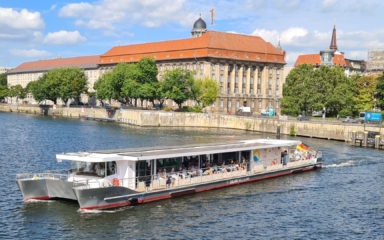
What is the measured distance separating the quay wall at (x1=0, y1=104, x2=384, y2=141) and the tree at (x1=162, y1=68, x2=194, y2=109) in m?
6.38

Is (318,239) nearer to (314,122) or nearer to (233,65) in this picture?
(314,122)

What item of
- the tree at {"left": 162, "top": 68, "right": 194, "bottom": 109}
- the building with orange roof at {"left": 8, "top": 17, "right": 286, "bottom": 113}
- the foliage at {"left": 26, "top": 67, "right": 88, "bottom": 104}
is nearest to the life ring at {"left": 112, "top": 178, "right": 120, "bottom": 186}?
the tree at {"left": 162, "top": 68, "right": 194, "bottom": 109}

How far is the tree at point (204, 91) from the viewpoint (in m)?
125

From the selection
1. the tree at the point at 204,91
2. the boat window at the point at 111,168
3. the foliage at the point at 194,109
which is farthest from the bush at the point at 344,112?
the boat window at the point at 111,168

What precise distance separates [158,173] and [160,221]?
6.25 m

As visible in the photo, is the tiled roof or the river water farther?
the tiled roof

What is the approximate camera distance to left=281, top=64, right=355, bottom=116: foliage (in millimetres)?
115062

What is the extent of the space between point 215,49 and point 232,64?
25.9ft

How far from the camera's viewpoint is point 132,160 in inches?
1479

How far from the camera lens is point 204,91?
413 feet

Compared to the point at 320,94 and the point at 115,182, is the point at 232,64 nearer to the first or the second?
the point at 320,94

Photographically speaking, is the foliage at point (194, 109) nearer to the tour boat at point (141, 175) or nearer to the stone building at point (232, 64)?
the stone building at point (232, 64)

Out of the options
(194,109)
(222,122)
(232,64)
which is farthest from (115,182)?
(232,64)

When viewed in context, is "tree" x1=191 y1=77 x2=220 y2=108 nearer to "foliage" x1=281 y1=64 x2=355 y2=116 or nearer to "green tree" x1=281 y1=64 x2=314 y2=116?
"green tree" x1=281 y1=64 x2=314 y2=116
